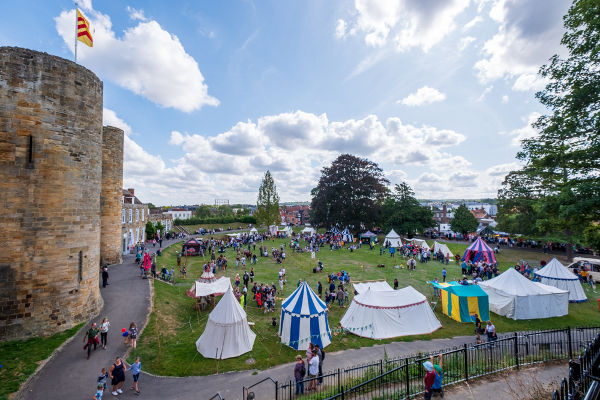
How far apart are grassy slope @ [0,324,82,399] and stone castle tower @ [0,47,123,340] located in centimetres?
37

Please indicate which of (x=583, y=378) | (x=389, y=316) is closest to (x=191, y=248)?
(x=389, y=316)

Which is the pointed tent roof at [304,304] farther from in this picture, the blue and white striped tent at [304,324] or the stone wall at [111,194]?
the stone wall at [111,194]

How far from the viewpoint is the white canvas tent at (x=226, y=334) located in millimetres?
10266

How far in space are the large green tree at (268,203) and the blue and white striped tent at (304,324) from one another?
39.0 metres

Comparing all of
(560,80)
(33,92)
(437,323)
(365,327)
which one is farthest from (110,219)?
(560,80)

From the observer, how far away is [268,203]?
51.4m

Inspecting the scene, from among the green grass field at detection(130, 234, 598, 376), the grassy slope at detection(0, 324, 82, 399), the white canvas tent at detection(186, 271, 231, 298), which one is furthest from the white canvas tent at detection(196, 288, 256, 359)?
the grassy slope at detection(0, 324, 82, 399)

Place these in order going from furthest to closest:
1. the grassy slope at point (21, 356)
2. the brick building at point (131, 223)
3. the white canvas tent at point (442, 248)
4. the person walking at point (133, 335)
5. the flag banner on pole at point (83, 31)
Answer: the white canvas tent at point (442, 248), the brick building at point (131, 223), the flag banner on pole at point (83, 31), the person walking at point (133, 335), the grassy slope at point (21, 356)

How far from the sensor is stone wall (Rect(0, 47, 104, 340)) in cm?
950

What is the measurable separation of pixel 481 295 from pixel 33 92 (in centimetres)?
2080

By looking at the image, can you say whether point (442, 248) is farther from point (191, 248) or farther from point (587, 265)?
point (191, 248)

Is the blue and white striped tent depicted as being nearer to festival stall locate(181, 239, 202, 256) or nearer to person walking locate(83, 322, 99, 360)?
person walking locate(83, 322, 99, 360)

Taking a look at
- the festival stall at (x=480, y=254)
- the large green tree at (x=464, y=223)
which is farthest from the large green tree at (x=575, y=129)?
the large green tree at (x=464, y=223)

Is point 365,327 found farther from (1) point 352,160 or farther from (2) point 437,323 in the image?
(1) point 352,160
